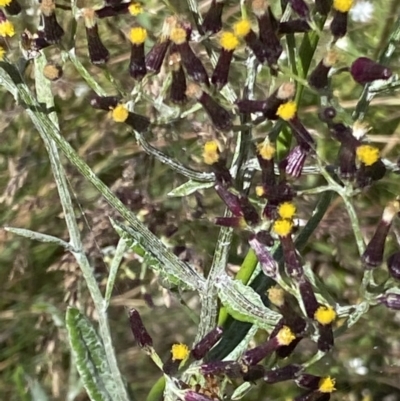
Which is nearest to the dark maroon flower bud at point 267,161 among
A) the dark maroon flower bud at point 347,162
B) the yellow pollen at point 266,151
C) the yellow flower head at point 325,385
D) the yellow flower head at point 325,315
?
the yellow pollen at point 266,151

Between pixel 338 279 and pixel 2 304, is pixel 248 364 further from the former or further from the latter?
pixel 2 304

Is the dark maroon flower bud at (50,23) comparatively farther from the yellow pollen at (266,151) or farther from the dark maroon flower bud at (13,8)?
the yellow pollen at (266,151)

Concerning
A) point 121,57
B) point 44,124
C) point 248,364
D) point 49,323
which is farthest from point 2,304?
point 248,364

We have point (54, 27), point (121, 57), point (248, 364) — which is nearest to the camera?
point (248, 364)

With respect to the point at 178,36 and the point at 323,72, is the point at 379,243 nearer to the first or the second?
the point at 323,72

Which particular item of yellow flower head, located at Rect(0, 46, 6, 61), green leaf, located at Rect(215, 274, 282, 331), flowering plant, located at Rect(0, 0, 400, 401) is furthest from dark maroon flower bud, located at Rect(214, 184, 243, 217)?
yellow flower head, located at Rect(0, 46, 6, 61)

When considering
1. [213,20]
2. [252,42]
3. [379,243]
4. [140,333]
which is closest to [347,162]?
[379,243]

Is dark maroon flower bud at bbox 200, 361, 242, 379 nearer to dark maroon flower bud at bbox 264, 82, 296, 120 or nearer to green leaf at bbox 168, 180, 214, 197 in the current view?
green leaf at bbox 168, 180, 214, 197
